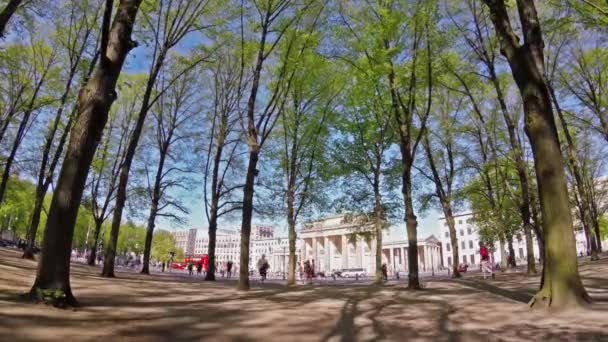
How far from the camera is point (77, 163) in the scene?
7422 mm

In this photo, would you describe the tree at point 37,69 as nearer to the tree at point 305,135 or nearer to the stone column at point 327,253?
the tree at point 305,135

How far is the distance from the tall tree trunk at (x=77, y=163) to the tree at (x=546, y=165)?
333 inches

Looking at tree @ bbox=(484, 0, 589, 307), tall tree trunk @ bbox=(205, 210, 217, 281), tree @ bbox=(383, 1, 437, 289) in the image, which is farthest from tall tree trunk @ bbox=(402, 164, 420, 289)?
tall tree trunk @ bbox=(205, 210, 217, 281)

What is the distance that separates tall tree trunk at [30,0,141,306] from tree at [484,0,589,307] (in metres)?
8.46

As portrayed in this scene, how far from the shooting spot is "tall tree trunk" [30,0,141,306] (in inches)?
271

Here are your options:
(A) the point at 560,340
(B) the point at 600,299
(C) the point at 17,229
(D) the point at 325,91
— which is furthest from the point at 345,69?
(C) the point at 17,229

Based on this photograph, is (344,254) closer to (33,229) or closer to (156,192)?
(156,192)

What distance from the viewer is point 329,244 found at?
10256cm

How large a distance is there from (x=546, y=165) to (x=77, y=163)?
9.43 metres

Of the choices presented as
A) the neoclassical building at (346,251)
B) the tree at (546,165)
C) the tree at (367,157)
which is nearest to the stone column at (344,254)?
the neoclassical building at (346,251)

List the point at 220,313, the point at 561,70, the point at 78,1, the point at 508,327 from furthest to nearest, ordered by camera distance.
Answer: the point at 561,70 → the point at 78,1 → the point at 220,313 → the point at 508,327

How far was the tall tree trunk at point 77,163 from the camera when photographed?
688 cm

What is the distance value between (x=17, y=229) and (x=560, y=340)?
89.8m

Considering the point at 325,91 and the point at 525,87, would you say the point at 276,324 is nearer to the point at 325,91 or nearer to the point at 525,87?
the point at 525,87
